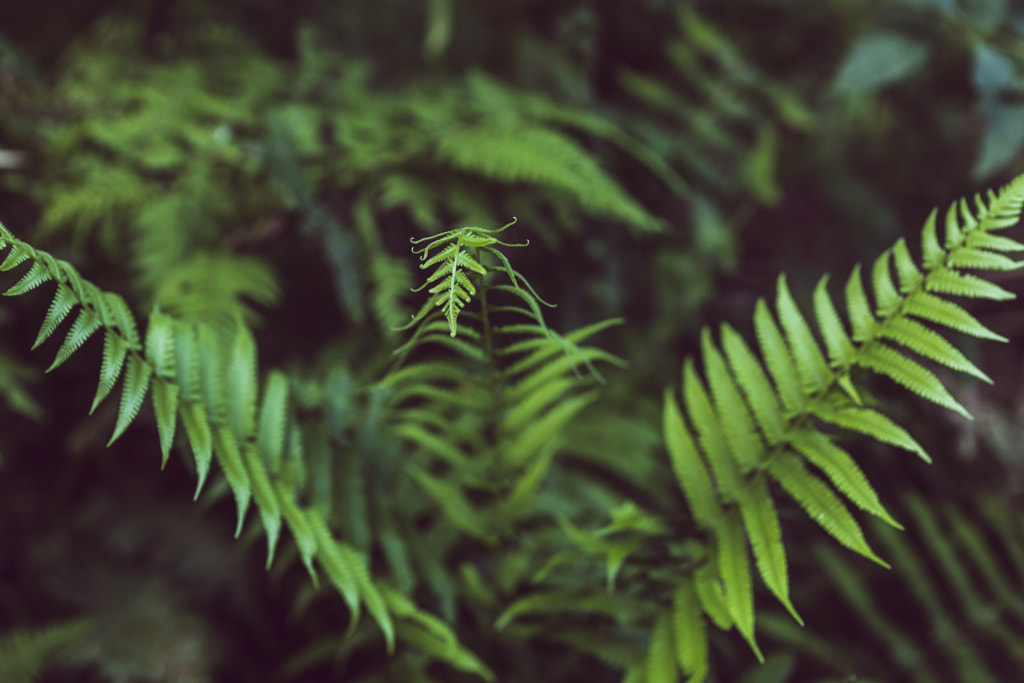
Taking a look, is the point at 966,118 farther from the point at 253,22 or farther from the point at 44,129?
the point at 44,129

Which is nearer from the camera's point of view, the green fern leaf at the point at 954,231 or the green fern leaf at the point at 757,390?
Answer: the green fern leaf at the point at 954,231

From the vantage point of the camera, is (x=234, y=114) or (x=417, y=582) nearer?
(x=417, y=582)

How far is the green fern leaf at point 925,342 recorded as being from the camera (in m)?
0.81

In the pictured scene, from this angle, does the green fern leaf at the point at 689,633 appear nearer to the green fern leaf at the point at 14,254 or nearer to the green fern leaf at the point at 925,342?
the green fern leaf at the point at 925,342

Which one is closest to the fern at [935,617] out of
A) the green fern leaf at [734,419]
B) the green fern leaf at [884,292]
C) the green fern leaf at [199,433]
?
the green fern leaf at [734,419]

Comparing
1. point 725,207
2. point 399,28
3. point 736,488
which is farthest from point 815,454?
point 399,28

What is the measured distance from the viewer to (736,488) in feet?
3.30

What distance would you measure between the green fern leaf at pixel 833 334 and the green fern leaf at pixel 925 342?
0.16 feet

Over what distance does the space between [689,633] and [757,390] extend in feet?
1.21

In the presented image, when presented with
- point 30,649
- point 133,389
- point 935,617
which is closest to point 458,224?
point 133,389

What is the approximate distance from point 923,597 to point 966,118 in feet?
5.04

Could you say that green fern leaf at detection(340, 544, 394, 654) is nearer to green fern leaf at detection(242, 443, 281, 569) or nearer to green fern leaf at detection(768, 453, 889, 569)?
green fern leaf at detection(242, 443, 281, 569)

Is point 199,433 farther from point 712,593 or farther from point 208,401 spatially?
point 712,593

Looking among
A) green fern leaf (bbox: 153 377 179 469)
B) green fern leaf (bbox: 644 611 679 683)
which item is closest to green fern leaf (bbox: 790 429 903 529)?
green fern leaf (bbox: 644 611 679 683)
